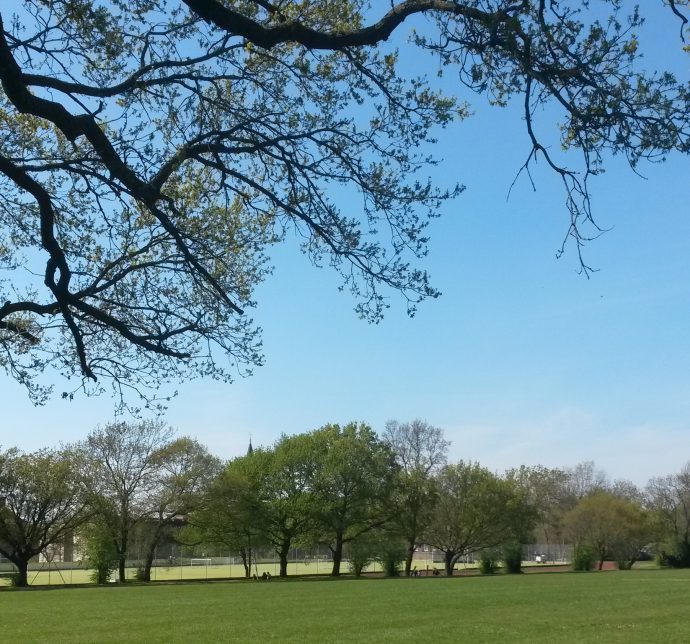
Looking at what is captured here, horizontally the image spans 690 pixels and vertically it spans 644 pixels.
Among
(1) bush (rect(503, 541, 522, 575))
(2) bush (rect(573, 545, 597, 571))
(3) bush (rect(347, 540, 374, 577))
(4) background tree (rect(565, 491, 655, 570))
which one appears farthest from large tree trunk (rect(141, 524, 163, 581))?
(4) background tree (rect(565, 491, 655, 570))

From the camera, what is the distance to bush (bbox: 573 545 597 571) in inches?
2825

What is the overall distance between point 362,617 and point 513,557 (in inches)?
1844

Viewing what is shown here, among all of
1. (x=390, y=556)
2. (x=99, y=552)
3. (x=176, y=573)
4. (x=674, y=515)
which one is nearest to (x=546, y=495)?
(x=674, y=515)

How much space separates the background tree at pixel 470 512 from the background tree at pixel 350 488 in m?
5.99

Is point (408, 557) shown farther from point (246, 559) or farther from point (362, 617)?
point (362, 617)

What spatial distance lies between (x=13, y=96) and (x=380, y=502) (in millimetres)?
60720

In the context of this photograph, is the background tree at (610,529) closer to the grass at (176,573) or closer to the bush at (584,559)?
the bush at (584,559)

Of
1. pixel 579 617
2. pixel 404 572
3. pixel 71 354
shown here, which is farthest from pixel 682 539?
pixel 71 354

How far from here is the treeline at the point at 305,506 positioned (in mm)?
55781

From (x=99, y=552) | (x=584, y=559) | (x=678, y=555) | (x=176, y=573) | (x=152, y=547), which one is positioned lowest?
(x=176, y=573)

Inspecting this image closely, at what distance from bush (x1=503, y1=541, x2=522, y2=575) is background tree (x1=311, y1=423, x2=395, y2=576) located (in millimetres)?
10914

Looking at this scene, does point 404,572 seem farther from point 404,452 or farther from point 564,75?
point 564,75

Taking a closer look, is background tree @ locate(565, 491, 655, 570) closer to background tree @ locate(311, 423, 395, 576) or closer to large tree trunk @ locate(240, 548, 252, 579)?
background tree @ locate(311, 423, 395, 576)

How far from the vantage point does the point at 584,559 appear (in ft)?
236
